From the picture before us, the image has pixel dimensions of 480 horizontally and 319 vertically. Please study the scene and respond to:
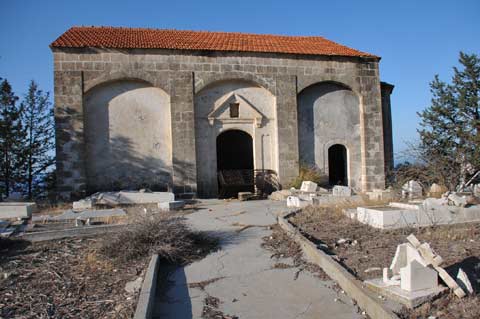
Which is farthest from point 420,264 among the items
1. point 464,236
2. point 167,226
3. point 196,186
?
point 196,186

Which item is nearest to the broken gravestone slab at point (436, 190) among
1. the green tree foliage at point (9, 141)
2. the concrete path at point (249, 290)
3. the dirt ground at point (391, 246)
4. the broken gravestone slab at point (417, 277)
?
the dirt ground at point (391, 246)

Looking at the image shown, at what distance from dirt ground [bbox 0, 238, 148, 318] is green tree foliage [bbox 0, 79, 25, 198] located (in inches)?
428

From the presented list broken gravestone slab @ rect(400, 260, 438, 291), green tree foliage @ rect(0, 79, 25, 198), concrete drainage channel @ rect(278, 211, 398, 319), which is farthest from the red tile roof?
broken gravestone slab @ rect(400, 260, 438, 291)

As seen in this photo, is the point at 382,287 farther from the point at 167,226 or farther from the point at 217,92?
the point at 217,92

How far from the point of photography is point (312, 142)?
15727 mm

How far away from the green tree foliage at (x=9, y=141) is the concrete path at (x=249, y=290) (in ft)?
44.5

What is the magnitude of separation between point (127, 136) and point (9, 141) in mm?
6100

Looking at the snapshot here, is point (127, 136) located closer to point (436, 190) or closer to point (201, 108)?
point (201, 108)

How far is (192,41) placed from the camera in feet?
50.2

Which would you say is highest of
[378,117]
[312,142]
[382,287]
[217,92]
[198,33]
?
[198,33]

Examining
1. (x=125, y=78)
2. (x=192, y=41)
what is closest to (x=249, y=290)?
(x=125, y=78)

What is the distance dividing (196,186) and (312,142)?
5418 mm

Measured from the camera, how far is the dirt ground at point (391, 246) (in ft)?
11.1

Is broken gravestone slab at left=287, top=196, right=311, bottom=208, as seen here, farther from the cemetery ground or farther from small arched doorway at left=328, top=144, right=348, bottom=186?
small arched doorway at left=328, top=144, right=348, bottom=186
